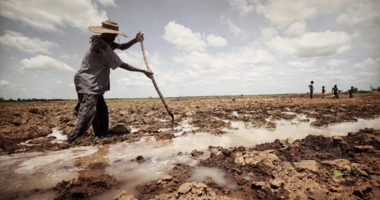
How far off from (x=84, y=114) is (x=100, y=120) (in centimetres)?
73

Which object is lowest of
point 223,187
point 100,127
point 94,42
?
point 223,187

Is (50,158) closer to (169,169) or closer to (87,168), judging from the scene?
(87,168)

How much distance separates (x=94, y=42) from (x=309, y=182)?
14.1 feet

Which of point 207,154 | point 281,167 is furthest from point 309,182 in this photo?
point 207,154

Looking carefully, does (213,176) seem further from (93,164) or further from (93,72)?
(93,72)

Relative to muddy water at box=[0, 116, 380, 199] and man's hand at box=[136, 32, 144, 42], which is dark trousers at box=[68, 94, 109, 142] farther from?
man's hand at box=[136, 32, 144, 42]

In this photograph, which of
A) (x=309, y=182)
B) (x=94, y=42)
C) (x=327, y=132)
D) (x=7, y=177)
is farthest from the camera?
(x=327, y=132)

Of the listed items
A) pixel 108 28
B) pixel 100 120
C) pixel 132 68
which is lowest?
pixel 100 120

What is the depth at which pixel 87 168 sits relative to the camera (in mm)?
2553

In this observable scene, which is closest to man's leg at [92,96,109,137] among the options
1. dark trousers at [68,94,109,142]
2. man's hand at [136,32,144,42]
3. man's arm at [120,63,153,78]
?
dark trousers at [68,94,109,142]

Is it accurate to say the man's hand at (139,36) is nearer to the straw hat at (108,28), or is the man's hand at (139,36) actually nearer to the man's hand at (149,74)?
the straw hat at (108,28)

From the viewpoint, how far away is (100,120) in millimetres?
4145

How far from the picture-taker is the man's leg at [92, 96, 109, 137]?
4027 millimetres

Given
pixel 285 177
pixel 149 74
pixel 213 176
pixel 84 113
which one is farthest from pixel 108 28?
pixel 285 177
